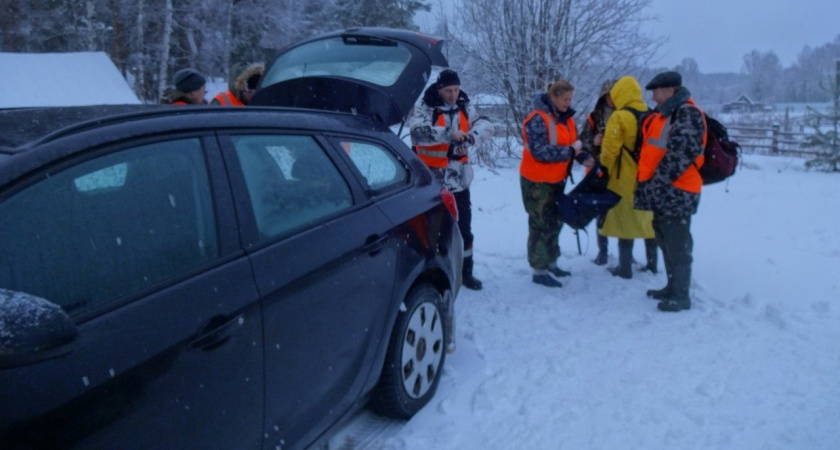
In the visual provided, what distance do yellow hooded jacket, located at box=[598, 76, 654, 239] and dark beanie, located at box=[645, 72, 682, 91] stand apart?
1.61 ft

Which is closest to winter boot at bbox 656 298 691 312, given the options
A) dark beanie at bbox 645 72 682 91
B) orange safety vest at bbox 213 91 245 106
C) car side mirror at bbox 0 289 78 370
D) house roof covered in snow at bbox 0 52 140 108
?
dark beanie at bbox 645 72 682 91

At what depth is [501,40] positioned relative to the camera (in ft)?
44.6

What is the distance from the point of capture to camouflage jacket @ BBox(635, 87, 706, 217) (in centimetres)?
435

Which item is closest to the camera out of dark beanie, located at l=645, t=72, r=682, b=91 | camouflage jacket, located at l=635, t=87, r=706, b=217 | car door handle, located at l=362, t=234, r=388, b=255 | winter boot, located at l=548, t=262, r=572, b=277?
car door handle, located at l=362, t=234, r=388, b=255

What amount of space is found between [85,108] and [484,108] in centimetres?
1268

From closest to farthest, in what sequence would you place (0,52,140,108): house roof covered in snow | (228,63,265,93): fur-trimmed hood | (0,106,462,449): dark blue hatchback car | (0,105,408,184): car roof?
(0,106,462,449): dark blue hatchback car < (0,105,408,184): car roof < (228,63,265,93): fur-trimmed hood < (0,52,140,108): house roof covered in snow

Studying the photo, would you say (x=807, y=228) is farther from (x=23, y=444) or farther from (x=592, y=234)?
(x=23, y=444)

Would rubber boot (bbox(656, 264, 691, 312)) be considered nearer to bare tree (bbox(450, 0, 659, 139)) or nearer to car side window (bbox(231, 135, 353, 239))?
car side window (bbox(231, 135, 353, 239))

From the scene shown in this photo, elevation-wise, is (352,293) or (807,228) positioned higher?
(352,293)

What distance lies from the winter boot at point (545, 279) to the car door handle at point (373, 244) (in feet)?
9.32

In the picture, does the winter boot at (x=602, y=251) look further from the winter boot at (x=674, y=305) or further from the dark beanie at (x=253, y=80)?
the dark beanie at (x=253, y=80)

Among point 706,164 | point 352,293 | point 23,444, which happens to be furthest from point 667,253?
point 23,444

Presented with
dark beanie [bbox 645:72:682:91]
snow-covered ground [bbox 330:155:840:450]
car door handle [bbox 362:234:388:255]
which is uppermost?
dark beanie [bbox 645:72:682:91]

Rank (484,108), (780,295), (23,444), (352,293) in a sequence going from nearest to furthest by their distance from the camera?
(23,444), (352,293), (780,295), (484,108)
